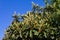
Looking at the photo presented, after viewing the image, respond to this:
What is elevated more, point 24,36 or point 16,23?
point 16,23

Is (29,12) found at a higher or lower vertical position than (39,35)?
higher

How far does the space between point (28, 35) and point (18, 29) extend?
4.54ft

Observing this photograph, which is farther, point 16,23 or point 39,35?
point 16,23

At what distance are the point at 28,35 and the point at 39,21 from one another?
209cm

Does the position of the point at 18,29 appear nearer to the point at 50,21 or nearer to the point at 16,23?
the point at 16,23

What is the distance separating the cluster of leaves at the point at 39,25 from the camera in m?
32.0

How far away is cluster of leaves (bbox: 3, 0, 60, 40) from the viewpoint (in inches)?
1260

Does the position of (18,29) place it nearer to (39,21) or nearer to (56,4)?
(39,21)

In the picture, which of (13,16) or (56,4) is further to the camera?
(13,16)

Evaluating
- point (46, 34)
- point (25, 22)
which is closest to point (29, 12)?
point (25, 22)

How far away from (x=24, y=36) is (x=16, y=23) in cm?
239

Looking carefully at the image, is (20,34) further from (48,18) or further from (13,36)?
(48,18)

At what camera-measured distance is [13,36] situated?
34.0 metres

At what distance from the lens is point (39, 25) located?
31766mm
